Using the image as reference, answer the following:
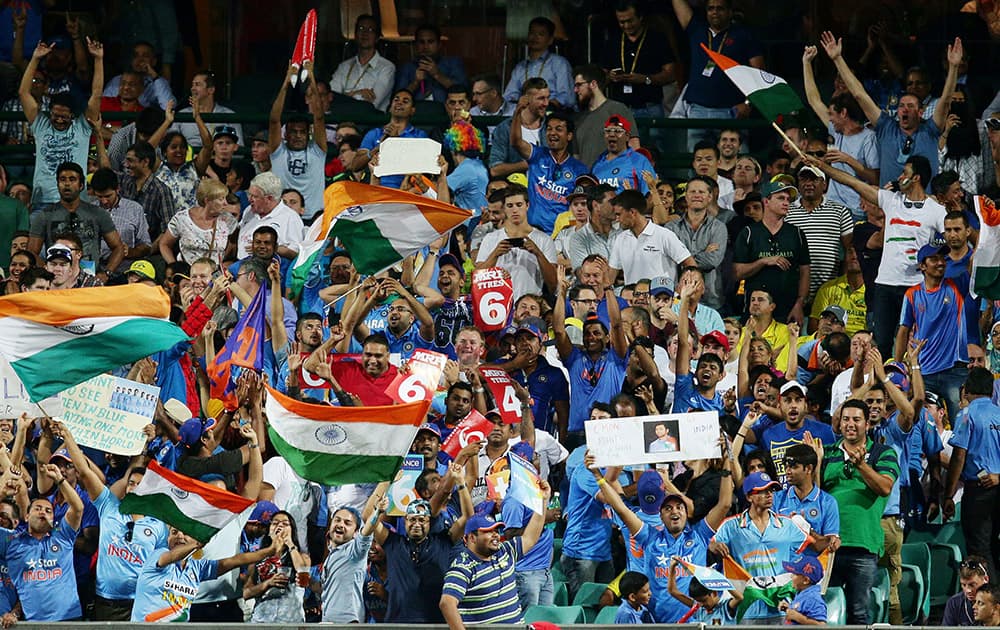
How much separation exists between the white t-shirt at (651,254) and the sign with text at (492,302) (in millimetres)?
1227

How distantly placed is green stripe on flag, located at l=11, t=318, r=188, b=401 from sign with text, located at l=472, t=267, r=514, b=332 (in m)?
2.78

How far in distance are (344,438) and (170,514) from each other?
1.30 metres

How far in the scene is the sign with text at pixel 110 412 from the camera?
15938 millimetres

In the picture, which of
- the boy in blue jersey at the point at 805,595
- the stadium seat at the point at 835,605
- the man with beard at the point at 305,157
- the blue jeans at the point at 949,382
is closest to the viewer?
the boy in blue jersey at the point at 805,595

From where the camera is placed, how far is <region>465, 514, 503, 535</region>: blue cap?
576 inches

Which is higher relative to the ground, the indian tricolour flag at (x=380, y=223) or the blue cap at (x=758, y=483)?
the indian tricolour flag at (x=380, y=223)

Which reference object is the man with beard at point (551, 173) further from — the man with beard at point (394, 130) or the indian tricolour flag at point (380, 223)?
the indian tricolour flag at point (380, 223)

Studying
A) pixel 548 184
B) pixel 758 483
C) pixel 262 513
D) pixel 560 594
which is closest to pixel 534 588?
pixel 560 594

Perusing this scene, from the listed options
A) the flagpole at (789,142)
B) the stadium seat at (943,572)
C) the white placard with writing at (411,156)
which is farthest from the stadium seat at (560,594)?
the flagpole at (789,142)

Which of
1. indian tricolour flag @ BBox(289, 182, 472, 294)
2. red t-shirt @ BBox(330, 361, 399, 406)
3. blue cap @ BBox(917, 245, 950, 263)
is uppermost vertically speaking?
indian tricolour flag @ BBox(289, 182, 472, 294)

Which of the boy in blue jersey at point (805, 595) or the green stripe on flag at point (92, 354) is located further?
the green stripe on flag at point (92, 354)

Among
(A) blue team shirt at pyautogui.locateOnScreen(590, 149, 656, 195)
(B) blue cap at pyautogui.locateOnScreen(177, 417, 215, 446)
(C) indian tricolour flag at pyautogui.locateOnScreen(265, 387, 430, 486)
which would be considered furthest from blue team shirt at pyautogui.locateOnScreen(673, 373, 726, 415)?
(B) blue cap at pyautogui.locateOnScreen(177, 417, 215, 446)

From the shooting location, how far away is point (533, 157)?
1986cm

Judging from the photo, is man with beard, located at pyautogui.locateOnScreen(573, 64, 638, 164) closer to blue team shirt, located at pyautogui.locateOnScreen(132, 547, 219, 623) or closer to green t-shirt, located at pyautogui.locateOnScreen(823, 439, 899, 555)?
green t-shirt, located at pyautogui.locateOnScreen(823, 439, 899, 555)
